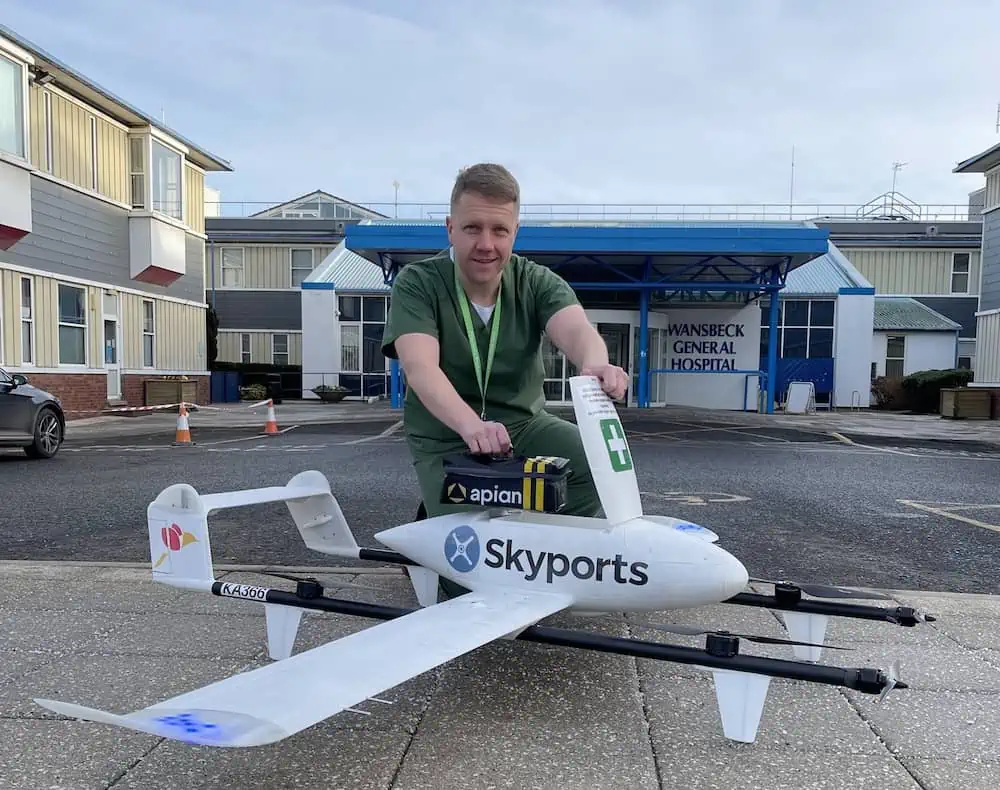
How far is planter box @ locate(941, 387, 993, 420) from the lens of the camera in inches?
787

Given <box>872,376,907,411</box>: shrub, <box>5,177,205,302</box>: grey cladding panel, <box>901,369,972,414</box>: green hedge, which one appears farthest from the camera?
<box>872,376,907,411</box>: shrub

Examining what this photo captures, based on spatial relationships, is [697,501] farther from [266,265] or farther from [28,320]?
[266,265]

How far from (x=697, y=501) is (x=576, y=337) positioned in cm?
388

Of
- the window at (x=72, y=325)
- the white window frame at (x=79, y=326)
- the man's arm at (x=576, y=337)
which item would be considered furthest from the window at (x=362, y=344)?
the man's arm at (x=576, y=337)

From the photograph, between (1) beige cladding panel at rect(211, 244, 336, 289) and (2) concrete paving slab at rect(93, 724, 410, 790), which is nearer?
(2) concrete paving slab at rect(93, 724, 410, 790)

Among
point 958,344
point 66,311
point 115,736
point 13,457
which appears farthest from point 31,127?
point 958,344

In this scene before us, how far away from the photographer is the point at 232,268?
1310 inches

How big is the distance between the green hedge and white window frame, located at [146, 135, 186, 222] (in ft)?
83.6

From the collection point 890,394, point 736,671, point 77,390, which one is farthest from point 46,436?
point 890,394

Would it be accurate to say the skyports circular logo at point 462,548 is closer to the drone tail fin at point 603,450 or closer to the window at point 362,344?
the drone tail fin at point 603,450

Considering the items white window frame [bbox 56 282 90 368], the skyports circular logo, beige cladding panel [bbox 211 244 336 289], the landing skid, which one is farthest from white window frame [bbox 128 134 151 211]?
the landing skid

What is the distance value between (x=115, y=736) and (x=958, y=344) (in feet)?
116

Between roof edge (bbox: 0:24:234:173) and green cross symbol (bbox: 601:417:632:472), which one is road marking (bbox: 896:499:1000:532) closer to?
green cross symbol (bbox: 601:417:632:472)

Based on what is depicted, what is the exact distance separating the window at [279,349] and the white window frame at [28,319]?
17.5m
